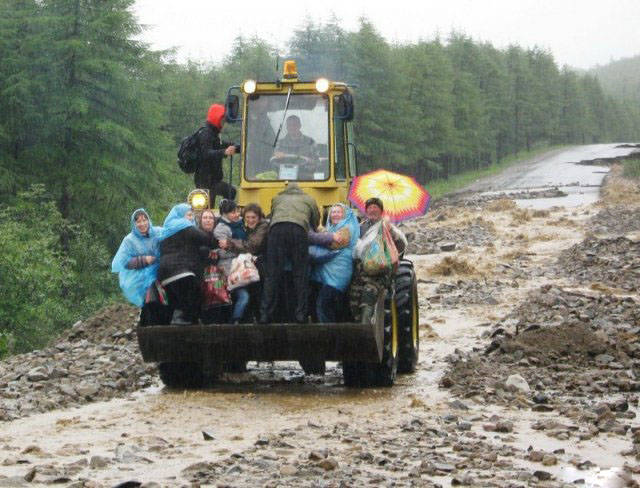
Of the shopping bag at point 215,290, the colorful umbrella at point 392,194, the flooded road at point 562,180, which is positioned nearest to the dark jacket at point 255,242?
the shopping bag at point 215,290

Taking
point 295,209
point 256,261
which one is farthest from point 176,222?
point 295,209

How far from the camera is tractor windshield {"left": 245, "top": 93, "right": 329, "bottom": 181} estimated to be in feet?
42.8

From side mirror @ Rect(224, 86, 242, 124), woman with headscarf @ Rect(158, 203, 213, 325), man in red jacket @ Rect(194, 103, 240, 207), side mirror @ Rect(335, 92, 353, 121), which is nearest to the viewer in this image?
woman with headscarf @ Rect(158, 203, 213, 325)

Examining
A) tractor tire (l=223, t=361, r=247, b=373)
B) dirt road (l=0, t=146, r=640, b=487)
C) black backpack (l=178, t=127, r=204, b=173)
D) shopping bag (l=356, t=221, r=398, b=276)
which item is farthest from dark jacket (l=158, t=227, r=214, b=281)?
tractor tire (l=223, t=361, r=247, b=373)

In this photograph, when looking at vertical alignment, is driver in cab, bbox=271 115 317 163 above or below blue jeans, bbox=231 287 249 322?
above

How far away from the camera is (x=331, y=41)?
249 feet

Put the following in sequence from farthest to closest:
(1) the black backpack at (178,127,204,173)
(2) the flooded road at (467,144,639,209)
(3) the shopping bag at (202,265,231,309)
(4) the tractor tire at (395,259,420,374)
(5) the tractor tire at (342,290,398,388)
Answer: (2) the flooded road at (467,144,639,209), (1) the black backpack at (178,127,204,173), (4) the tractor tire at (395,259,420,374), (5) the tractor tire at (342,290,398,388), (3) the shopping bag at (202,265,231,309)

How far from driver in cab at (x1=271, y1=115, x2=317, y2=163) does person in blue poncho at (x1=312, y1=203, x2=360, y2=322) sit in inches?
68.8

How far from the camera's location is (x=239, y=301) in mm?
11508

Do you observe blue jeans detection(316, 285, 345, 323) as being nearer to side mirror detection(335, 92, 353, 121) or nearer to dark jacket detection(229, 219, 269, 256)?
dark jacket detection(229, 219, 269, 256)

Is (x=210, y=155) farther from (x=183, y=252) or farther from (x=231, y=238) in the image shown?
(x=183, y=252)

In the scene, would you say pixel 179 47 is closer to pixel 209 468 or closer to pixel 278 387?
pixel 278 387

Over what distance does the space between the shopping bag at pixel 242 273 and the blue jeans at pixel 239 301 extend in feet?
0.28

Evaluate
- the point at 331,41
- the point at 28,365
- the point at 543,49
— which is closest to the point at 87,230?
the point at 28,365
